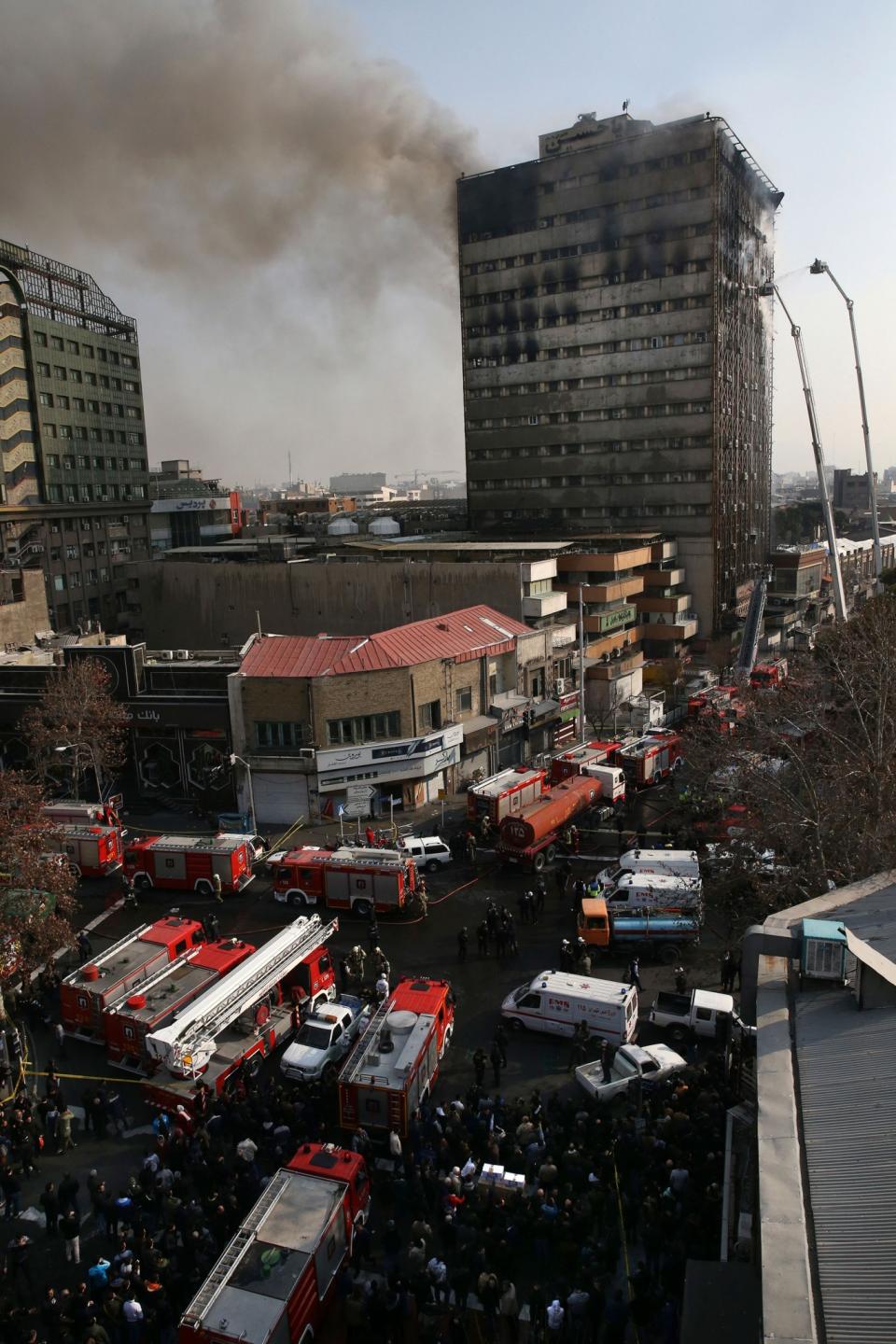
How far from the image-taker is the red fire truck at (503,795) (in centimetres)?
3300

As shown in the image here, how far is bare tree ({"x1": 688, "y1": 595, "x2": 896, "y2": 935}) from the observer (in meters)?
22.5

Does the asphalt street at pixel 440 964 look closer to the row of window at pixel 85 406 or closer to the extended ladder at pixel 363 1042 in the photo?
the extended ladder at pixel 363 1042

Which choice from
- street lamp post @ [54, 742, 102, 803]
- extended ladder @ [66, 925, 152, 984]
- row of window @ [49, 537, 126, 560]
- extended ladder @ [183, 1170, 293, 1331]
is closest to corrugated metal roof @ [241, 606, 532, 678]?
street lamp post @ [54, 742, 102, 803]

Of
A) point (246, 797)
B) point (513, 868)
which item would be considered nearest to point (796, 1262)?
point (513, 868)

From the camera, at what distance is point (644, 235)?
2970 inches

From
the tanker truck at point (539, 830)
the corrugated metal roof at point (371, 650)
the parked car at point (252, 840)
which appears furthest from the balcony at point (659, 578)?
the parked car at point (252, 840)

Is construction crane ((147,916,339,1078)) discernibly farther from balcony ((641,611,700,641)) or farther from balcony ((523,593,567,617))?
balcony ((641,611,700,641))

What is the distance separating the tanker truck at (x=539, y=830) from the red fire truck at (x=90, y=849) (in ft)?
44.6

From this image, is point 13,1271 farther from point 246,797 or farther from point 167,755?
point 167,755

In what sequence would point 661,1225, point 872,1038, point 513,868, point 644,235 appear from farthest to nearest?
point 644,235 → point 513,868 → point 661,1225 → point 872,1038

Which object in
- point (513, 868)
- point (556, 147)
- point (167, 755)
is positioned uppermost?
point (556, 147)

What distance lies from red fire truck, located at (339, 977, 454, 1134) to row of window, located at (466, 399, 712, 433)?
65.6 meters

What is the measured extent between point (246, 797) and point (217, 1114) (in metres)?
19.2

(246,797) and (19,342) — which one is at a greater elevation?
(19,342)
